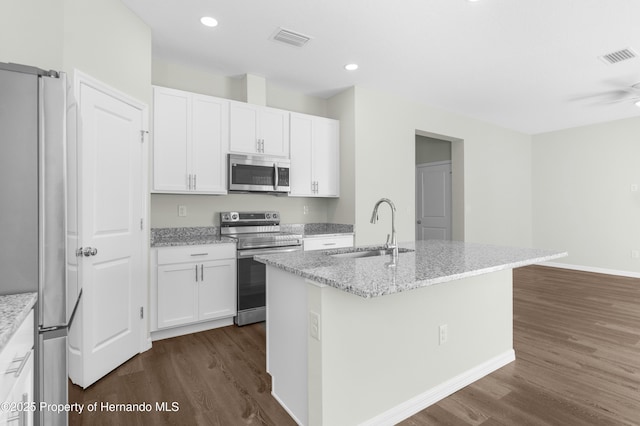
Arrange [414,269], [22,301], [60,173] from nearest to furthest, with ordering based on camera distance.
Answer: [22,301]
[60,173]
[414,269]

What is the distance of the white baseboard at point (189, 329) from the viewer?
3047 mm

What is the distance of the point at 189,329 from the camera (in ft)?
10.5

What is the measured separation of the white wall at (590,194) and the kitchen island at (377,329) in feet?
17.4

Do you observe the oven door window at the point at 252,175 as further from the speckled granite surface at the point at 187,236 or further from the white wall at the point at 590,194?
the white wall at the point at 590,194

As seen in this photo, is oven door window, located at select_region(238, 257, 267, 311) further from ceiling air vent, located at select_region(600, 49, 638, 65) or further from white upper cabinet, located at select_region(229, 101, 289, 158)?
ceiling air vent, located at select_region(600, 49, 638, 65)

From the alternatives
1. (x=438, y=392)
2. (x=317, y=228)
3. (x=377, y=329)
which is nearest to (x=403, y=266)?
(x=377, y=329)

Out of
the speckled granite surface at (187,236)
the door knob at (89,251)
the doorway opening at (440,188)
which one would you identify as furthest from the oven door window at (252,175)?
the doorway opening at (440,188)

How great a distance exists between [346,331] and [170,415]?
3.86 ft

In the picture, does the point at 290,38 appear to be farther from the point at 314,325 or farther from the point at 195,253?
the point at 314,325

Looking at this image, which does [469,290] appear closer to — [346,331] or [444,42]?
[346,331]

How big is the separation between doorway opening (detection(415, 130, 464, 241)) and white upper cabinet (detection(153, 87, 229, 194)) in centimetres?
344

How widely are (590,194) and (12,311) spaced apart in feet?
26.0

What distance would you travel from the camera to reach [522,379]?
229 cm

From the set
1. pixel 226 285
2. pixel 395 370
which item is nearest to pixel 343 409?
pixel 395 370
